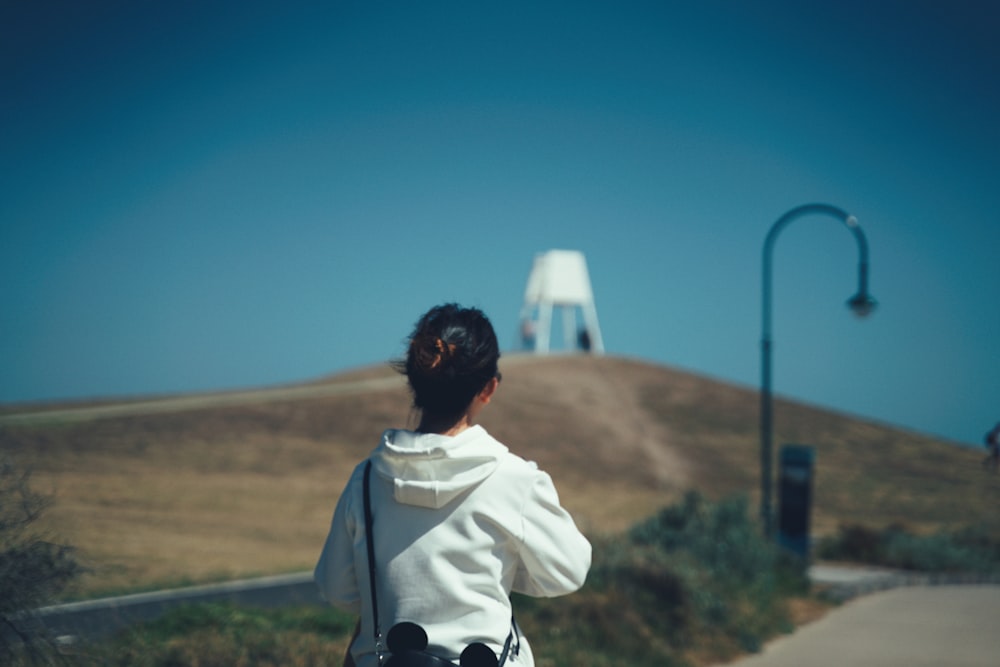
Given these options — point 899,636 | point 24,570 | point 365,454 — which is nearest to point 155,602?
point 24,570

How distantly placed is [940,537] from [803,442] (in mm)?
29052

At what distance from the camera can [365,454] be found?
32500 mm

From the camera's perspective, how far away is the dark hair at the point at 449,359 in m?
2.23

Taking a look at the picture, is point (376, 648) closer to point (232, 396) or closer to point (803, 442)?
point (232, 396)

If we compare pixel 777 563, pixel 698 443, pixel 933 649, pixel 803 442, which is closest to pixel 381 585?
pixel 933 649

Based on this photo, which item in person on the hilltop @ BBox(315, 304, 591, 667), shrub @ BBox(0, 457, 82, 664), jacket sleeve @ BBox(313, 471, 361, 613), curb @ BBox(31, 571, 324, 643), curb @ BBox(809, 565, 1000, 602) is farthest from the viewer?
curb @ BBox(809, 565, 1000, 602)

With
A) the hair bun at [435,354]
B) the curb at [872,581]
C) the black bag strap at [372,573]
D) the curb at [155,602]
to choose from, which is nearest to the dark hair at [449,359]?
the hair bun at [435,354]

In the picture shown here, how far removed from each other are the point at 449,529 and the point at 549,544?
0.24 m

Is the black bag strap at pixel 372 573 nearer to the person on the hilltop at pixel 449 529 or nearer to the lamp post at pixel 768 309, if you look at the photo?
the person on the hilltop at pixel 449 529

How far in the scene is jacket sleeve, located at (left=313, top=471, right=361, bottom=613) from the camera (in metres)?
2.27

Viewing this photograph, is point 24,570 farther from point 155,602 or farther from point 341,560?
point 155,602

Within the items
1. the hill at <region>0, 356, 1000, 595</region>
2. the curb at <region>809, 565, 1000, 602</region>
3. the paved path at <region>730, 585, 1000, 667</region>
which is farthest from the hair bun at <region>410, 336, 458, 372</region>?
the curb at <region>809, 565, 1000, 602</region>

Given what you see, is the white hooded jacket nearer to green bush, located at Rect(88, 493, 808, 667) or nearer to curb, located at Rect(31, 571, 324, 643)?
curb, located at Rect(31, 571, 324, 643)

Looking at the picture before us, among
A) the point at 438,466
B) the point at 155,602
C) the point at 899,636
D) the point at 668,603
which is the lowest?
the point at 155,602
